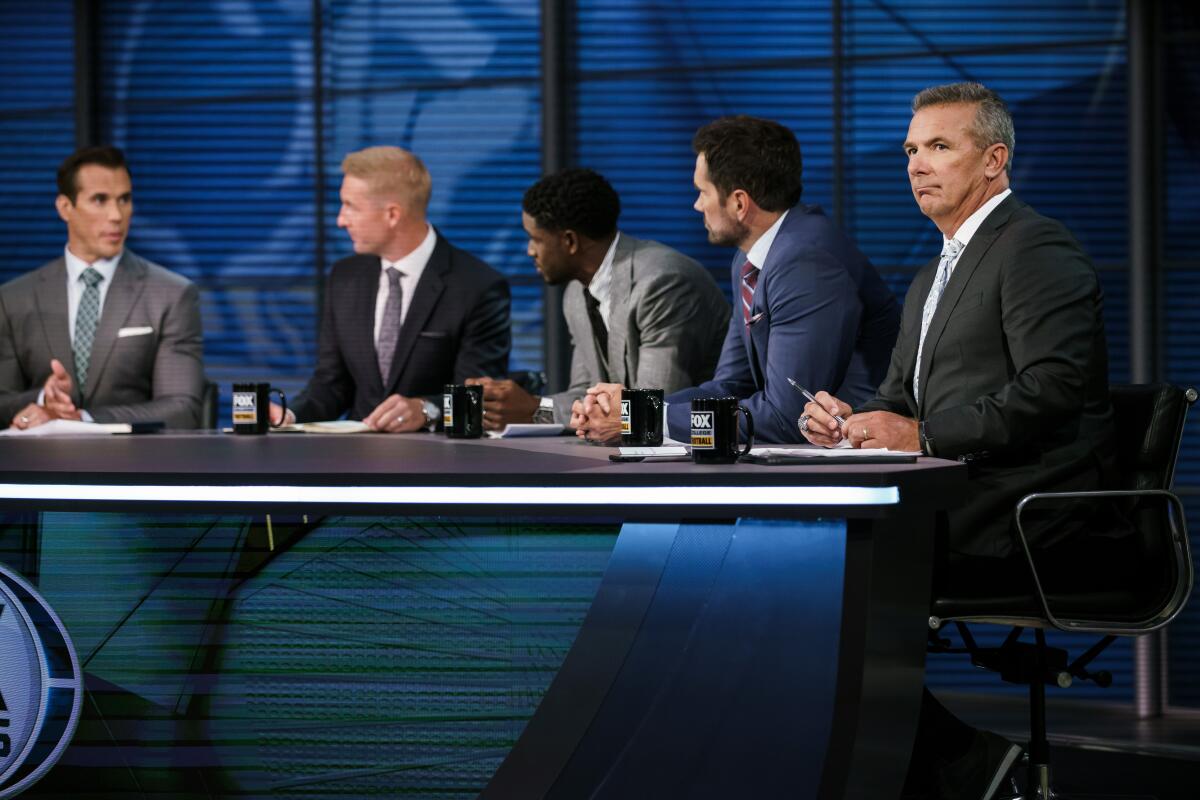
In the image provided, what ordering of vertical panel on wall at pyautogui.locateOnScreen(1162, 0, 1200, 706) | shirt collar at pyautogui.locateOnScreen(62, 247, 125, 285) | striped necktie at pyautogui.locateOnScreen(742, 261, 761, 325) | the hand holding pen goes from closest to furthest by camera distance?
the hand holding pen, striped necktie at pyautogui.locateOnScreen(742, 261, 761, 325), shirt collar at pyautogui.locateOnScreen(62, 247, 125, 285), vertical panel on wall at pyautogui.locateOnScreen(1162, 0, 1200, 706)

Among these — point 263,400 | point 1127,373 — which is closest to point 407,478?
point 263,400

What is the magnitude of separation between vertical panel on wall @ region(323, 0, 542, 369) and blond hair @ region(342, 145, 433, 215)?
0.84 metres

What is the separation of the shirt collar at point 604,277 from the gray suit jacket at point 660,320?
21 mm

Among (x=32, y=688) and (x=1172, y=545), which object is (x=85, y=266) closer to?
(x=32, y=688)

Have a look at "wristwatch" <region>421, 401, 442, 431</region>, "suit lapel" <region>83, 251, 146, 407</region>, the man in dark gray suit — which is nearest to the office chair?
"wristwatch" <region>421, 401, 442, 431</region>

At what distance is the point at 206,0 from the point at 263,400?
2.59 meters

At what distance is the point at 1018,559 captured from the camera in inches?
99.8

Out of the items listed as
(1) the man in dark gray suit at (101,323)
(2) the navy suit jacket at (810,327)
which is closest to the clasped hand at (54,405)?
(1) the man in dark gray suit at (101,323)

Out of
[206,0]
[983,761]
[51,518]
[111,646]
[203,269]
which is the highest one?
[206,0]

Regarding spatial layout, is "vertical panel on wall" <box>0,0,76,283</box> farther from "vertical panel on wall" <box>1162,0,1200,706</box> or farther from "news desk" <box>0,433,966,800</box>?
"vertical panel on wall" <box>1162,0,1200,706</box>

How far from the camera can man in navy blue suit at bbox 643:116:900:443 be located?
9.89 ft

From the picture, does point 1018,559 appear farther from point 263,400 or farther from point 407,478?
point 263,400

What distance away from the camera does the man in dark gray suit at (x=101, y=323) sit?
13.7ft

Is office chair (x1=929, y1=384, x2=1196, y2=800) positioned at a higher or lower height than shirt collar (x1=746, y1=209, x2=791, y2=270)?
lower
